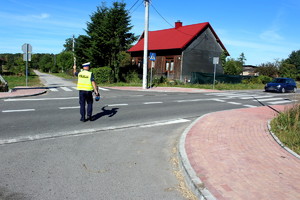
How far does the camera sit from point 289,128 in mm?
6234

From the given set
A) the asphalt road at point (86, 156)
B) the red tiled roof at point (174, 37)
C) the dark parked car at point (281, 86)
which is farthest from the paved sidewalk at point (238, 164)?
the red tiled roof at point (174, 37)

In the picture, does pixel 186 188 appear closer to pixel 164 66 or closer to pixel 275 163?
pixel 275 163

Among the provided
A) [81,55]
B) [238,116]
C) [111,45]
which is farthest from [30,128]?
[81,55]

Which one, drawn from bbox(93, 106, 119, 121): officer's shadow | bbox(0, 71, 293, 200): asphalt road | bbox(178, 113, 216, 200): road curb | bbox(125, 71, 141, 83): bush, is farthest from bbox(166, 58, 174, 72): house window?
bbox(178, 113, 216, 200): road curb

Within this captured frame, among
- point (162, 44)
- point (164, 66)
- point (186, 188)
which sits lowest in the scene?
point (186, 188)

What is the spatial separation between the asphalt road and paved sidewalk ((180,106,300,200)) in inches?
16.8

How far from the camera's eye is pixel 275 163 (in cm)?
420

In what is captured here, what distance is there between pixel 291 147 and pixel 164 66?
27.8m

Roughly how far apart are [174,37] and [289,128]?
28337 millimetres

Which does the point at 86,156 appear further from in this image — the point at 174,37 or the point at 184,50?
the point at 174,37

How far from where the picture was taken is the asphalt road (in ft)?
10.8

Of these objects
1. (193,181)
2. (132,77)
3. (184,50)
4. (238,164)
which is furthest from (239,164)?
(184,50)

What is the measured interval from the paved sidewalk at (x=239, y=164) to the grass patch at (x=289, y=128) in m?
0.23

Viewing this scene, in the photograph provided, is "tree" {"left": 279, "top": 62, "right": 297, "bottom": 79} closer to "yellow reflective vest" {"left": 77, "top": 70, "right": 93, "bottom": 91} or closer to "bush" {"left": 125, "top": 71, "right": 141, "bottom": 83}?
"bush" {"left": 125, "top": 71, "right": 141, "bottom": 83}
